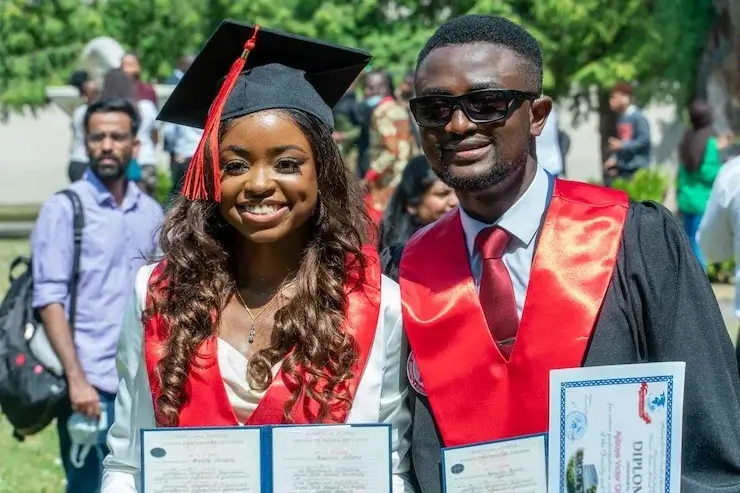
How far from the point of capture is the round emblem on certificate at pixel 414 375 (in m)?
3.29

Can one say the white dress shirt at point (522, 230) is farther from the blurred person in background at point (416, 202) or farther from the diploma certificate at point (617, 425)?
the blurred person in background at point (416, 202)

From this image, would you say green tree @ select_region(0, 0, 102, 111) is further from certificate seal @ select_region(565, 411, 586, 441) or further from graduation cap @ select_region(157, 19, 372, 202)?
certificate seal @ select_region(565, 411, 586, 441)

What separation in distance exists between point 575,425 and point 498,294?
0.49 metres

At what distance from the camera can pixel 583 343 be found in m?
3.18

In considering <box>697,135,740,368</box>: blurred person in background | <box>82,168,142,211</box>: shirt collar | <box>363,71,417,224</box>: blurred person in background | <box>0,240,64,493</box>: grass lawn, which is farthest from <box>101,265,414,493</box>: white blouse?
<box>363,71,417,224</box>: blurred person in background

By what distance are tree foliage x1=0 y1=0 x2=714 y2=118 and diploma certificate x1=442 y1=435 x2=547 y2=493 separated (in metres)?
15.2

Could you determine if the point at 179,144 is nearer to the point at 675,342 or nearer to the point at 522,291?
the point at 522,291

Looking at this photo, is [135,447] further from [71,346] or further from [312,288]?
[71,346]

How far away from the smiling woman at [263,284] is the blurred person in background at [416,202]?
219cm

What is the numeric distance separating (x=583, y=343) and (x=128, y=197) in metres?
2.87

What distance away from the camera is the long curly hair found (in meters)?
3.18

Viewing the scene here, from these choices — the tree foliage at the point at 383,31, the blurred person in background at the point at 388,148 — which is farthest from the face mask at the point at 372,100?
the tree foliage at the point at 383,31

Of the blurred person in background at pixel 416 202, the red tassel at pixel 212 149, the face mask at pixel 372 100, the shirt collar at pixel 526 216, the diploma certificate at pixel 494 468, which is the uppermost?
the red tassel at pixel 212 149

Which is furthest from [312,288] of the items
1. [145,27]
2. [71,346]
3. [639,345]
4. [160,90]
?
[145,27]
